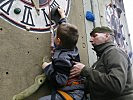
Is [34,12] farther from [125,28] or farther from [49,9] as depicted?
[125,28]

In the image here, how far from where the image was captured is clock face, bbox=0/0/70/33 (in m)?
1.68

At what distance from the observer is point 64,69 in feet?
5.36

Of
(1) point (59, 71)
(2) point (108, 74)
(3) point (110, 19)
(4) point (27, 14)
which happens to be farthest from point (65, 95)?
(3) point (110, 19)

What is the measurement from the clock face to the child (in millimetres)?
180

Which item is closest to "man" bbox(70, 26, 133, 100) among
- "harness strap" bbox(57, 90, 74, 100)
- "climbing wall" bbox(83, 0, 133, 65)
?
"harness strap" bbox(57, 90, 74, 100)

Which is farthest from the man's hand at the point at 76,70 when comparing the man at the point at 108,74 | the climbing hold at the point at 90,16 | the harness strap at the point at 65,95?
the climbing hold at the point at 90,16

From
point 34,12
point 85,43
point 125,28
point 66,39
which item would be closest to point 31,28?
point 34,12

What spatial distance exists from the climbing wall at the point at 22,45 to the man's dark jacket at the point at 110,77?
31 cm

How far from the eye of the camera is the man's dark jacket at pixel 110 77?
1525mm

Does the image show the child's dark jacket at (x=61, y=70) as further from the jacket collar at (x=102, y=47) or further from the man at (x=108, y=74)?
the jacket collar at (x=102, y=47)

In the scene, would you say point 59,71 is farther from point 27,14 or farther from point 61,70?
point 27,14

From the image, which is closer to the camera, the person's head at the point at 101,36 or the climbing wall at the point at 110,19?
the person's head at the point at 101,36

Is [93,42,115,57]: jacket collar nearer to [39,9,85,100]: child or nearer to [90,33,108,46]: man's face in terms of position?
[90,33,108,46]: man's face

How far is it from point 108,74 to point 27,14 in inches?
25.5
